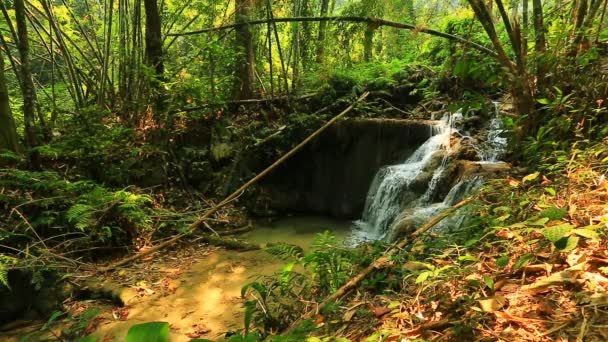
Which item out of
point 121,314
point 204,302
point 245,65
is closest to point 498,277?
point 204,302

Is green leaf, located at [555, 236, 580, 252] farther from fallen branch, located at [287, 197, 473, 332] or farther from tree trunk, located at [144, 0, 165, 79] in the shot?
tree trunk, located at [144, 0, 165, 79]

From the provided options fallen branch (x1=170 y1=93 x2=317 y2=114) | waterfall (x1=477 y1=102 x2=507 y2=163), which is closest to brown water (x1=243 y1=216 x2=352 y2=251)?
fallen branch (x1=170 y1=93 x2=317 y2=114)

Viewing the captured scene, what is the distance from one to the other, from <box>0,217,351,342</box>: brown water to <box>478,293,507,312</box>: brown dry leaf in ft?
7.88

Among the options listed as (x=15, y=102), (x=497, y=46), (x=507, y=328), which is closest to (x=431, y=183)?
(x=497, y=46)

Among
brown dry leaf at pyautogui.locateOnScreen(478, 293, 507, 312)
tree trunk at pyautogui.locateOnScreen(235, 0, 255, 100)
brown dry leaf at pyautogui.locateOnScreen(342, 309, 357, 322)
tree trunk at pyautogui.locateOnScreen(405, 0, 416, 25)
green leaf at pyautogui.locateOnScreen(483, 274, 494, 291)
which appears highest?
tree trunk at pyautogui.locateOnScreen(405, 0, 416, 25)

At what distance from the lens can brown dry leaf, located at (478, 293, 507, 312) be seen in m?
1.67

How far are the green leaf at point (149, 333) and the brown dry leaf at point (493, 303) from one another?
4.67 ft

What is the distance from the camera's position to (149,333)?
85 cm

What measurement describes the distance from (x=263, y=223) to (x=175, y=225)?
180 cm

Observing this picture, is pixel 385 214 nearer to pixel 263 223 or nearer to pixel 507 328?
pixel 263 223

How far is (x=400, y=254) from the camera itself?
111 inches

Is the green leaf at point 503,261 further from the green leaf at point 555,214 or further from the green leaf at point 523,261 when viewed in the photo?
the green leaf at point 555,214

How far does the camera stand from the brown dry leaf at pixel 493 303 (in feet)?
5.49

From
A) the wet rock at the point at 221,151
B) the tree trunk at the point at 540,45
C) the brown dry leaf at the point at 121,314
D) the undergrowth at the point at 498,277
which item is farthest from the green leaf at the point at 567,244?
the wet rock at the point at 221,151
